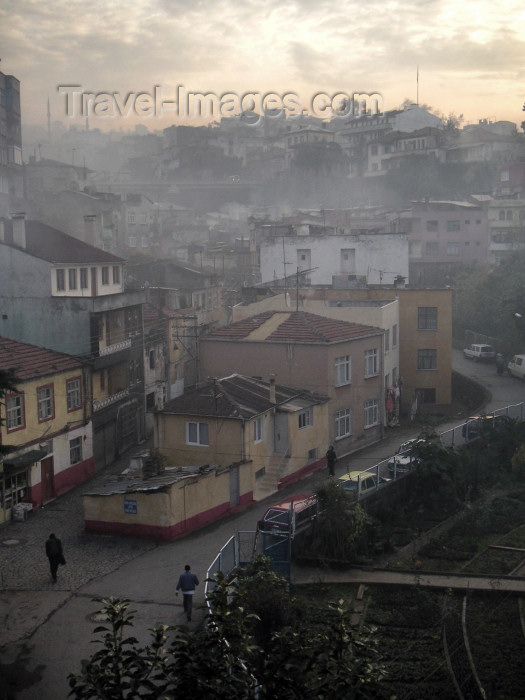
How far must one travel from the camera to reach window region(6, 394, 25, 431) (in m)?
19.6

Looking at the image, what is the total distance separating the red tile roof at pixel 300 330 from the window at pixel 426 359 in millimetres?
4708

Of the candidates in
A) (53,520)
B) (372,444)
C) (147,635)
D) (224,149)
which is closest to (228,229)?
(224,149)

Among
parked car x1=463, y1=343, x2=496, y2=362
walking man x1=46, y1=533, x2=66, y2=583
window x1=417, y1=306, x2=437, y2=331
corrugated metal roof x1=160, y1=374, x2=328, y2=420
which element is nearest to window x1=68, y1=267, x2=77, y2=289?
corrugated metal roof x1=160, y1=374, x2=328, y2=420

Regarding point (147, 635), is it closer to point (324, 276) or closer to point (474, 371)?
point (474, 371)

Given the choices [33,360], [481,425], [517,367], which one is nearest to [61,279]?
[33,360]

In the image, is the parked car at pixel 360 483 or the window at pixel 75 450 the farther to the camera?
the window at pixel 75 450

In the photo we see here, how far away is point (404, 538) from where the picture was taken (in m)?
19.6

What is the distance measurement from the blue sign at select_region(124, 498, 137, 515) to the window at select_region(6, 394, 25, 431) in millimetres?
3639

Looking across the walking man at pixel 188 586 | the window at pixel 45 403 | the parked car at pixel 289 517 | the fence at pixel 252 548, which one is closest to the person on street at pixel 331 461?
the fence at pixel 252 548

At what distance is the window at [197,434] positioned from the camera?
2189 cm

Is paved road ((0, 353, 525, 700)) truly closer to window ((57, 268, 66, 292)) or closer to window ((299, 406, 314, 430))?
window ((299, 406, 314, 430))

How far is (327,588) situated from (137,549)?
399 cm

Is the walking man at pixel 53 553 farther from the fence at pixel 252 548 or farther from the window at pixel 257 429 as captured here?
the window at pixel 257 429

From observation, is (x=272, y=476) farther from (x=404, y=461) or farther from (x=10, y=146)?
(x=10, y=146)
